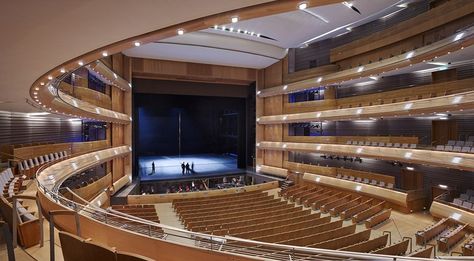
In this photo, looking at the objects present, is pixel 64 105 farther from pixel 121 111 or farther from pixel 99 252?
pixel 99 252

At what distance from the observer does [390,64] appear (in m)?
12.1

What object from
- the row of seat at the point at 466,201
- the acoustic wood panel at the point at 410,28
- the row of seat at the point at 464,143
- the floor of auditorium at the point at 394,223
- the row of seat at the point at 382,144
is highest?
the acoustic wood panel at the point at 410,28

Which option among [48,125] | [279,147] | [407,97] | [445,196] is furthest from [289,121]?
[48,125]

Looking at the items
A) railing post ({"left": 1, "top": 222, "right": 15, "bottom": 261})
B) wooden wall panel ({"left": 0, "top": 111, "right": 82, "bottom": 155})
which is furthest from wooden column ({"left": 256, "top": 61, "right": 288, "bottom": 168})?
railing post ({"left": 1, "top": 222, "right": 15, "bottom": 261})

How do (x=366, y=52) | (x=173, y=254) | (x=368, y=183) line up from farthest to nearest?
(x=366, y=52)
(x=368, y=183)
(x=173, y=254)

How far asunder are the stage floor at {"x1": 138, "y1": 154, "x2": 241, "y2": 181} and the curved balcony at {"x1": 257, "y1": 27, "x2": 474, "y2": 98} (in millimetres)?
5881

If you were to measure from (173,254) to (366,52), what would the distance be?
14.2 metres

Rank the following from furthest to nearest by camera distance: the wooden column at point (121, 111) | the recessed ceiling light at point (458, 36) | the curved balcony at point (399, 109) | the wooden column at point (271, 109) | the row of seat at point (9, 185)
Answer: the wooden column at point (271, 109) < the wooden column at point (121, 111) < the curved balcony at point (399, 109) < the recessed ceiling light at point (458, 36) < the row of seat at point (9, 185)

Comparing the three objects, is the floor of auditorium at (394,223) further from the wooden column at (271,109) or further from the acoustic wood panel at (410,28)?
the wooden column at (271,109)

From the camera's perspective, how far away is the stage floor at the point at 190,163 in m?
18.2

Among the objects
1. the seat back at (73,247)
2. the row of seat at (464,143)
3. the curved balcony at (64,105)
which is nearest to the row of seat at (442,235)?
the row of seat at (464,143)

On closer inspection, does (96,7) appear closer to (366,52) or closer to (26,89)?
(26,89)

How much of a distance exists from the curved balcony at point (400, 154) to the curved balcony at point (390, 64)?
10.6 feet

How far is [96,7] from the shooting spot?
7.38 feet
